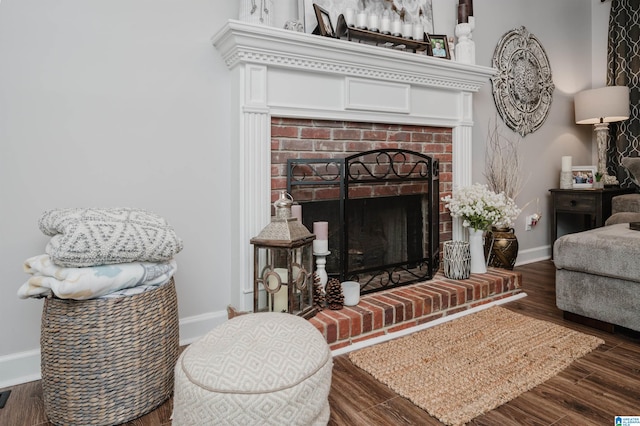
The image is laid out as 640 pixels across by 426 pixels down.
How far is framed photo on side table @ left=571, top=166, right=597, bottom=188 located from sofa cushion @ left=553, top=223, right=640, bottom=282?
1473 millimetres

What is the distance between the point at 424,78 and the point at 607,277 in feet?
4.91

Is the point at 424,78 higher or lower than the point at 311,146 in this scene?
higher

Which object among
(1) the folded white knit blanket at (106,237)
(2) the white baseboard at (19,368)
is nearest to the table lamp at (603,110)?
(1) the folded white knit blanket at (106,237)

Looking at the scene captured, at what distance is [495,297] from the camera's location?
2.51 metres

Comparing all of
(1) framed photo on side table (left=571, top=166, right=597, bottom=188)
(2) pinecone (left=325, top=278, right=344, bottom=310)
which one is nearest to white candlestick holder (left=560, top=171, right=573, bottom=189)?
(1) framed photo on side table (left=571, top=166, right=597, bottom=188)

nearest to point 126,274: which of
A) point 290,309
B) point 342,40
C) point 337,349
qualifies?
point 290,309

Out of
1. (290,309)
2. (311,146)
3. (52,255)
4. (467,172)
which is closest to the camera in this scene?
(52,255)

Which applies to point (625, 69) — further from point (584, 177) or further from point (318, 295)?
point (318, 295)

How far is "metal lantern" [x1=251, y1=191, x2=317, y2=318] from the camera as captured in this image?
179 cm

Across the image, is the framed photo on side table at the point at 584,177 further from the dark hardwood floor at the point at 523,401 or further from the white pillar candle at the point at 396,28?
the white pillar candle at the point at 396,28

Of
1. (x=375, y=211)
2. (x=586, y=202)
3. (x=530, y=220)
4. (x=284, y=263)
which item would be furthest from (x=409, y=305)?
(x=586, y=202)

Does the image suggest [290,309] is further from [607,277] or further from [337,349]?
[607,277]

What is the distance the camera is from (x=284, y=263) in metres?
1.87

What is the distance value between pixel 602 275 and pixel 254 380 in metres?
1.84
